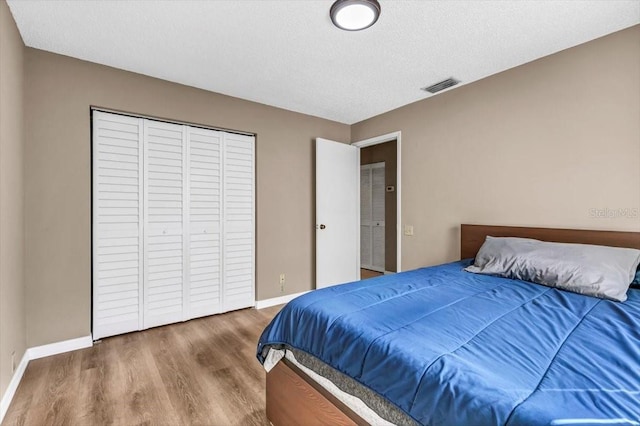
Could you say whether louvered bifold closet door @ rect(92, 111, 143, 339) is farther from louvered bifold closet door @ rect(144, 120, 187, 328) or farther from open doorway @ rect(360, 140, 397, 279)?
open doorway @ rect(360, 140, 397, 279)

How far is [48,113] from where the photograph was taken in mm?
2402

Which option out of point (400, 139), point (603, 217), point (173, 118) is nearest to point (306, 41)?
point (173, 118)

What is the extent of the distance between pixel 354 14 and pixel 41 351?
3427 mm

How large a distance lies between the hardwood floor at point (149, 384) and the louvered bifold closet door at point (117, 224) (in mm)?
239

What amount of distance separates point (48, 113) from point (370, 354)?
3.03 metres

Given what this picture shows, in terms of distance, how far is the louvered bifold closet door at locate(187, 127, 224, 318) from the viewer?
3123 mm

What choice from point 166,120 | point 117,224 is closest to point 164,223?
point 117,224

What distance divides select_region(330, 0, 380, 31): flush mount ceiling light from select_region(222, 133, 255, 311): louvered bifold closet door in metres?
1.88

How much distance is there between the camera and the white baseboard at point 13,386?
5.55ft

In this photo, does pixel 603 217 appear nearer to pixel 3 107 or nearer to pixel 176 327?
pixel 176 327

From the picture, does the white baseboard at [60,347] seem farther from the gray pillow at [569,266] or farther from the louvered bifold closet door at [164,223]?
the gray pillow at [569,266]

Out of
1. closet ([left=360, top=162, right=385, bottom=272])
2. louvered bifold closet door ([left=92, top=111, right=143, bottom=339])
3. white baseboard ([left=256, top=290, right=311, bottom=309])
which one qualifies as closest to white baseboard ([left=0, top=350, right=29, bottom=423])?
louvered bifold closet door ([left=92, top=111, right=143, bottom=339])

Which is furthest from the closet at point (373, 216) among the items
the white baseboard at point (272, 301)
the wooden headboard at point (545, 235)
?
the wooden headboard at point (545, 235)

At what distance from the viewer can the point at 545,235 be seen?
2389mm
